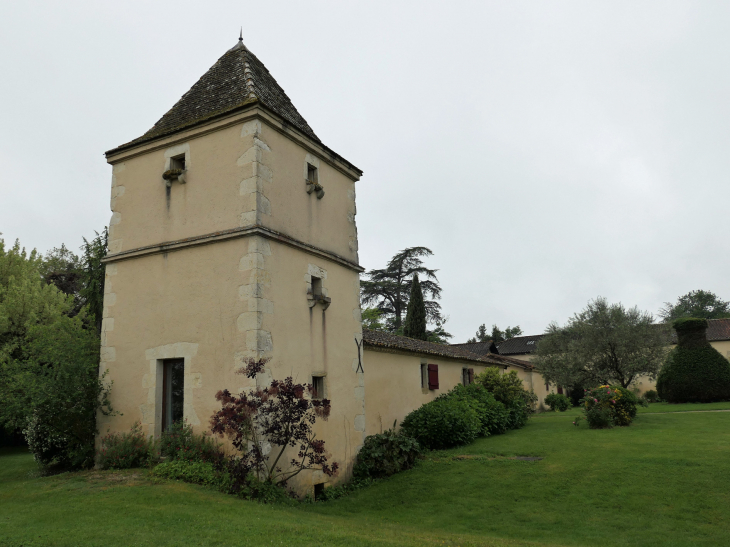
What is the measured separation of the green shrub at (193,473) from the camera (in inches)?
309

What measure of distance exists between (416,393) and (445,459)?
4.16 metres

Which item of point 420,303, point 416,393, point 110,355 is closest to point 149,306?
point 110,355

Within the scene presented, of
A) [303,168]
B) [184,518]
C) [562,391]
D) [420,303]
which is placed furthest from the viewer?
[562,391]

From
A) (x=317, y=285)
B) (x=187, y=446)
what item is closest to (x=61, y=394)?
(x=187, y=446)

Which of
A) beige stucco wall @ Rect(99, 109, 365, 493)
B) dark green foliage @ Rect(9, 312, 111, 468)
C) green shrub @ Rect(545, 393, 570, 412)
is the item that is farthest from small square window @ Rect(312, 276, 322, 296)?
green shrub @ Rect(545, 393, 570, 412)

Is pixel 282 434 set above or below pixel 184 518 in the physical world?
above

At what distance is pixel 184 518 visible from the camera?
6.17m

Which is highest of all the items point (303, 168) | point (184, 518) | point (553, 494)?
point (303, 168)

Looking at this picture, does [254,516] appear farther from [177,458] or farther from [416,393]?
[416,393]

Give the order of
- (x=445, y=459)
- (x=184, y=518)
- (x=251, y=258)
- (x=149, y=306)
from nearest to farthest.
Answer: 1. (x=184, y=518)
2. (x=251, y=258)
3. (x=149, y=306)
4. (x=445, y=459)

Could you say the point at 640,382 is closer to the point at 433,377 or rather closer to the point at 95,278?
the point at 433,377

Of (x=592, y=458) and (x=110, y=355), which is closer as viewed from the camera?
(x=110, y=355)

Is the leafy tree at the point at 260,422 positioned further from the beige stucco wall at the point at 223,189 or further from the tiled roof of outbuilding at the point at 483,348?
the tiled roof of outbuilding at the point at 483,348

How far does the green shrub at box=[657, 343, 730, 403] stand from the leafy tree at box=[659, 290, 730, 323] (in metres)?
39.7
